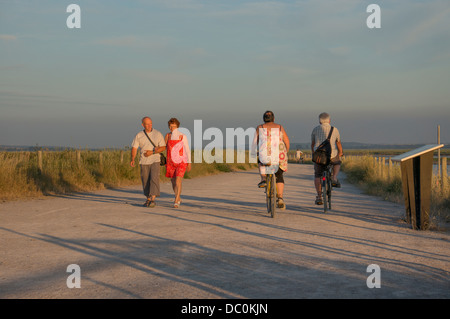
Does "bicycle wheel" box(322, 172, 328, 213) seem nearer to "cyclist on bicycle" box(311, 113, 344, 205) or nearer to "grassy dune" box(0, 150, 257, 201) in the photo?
"cyclist on bicycle" box(311, 113, 344, 205)

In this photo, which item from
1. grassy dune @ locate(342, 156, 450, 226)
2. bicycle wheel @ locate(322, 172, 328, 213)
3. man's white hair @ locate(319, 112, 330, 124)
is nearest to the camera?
grassy dune @ locate(342, 156, 450, 226)

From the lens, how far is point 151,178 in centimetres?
1334

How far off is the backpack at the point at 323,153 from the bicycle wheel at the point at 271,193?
3.93 feet

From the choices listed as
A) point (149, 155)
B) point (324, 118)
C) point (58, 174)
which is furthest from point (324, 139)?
point (58, 174)

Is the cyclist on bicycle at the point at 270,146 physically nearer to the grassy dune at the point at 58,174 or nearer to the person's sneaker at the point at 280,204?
the person's sneaker at the point at 280,204

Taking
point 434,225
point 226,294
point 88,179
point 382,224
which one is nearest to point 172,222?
point 382,224

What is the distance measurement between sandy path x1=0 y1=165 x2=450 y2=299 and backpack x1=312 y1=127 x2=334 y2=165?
1187mm

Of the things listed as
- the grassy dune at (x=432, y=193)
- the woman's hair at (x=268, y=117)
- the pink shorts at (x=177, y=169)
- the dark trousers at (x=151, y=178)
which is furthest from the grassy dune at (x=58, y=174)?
the grassy dune at (x=432, y=193)

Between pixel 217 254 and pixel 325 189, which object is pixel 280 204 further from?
pixel 217 254

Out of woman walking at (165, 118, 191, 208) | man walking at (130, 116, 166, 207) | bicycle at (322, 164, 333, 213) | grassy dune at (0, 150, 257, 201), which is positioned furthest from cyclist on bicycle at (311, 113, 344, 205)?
grassy dune at (0, 150, 257, 201)

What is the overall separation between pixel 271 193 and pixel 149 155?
3597 millimetres

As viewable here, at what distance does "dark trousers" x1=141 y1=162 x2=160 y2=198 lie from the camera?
13.3 metres

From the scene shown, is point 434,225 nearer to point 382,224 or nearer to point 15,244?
point 382,224

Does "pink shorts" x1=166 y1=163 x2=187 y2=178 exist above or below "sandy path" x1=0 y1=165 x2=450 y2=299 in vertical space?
above
